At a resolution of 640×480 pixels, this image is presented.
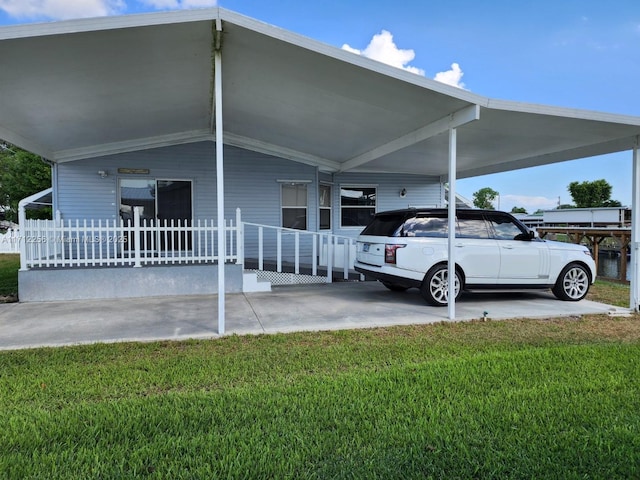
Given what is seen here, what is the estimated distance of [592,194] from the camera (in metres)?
47.5

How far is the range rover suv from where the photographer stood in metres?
6.96

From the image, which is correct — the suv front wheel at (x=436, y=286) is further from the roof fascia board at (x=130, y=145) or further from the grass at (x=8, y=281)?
the grass at (x=8, y=281)

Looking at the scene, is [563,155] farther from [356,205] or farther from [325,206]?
[325,206]

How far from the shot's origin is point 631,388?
363 cm

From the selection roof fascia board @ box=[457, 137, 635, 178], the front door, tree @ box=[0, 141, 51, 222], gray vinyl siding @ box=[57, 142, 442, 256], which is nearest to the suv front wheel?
roof fascia board @ box=[457, 137, 635, 178]

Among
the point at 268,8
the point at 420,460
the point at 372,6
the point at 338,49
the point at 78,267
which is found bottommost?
the point at 420,460

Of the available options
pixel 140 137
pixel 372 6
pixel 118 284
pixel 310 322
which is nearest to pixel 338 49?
pixel 310 322

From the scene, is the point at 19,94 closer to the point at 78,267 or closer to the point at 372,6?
the point at 78,267

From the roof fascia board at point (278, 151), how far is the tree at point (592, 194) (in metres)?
45.6

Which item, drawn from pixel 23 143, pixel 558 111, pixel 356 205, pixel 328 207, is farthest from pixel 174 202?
pixel 558 111

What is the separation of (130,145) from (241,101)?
3.65 meters

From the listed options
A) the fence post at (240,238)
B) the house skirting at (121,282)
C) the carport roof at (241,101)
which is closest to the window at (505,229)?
the carport roof at (241,101)

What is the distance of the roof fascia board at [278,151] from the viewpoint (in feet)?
34.0

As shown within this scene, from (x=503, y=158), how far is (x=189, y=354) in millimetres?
7773
